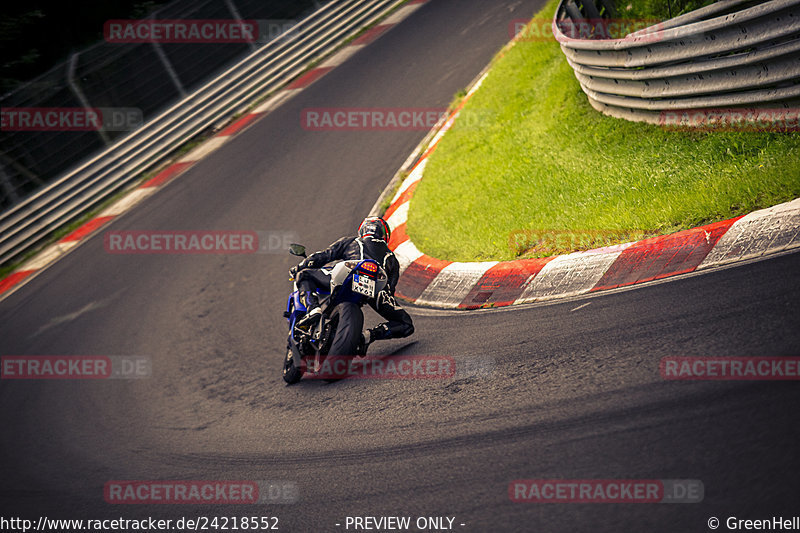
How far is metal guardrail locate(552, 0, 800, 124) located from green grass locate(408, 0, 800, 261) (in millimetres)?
306

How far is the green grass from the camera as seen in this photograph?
18.6 feet

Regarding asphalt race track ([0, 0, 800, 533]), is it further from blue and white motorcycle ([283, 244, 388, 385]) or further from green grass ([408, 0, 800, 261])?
green grass ([408, 0, 800, 261])

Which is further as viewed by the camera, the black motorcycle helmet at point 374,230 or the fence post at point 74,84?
the fence post at point 74,84

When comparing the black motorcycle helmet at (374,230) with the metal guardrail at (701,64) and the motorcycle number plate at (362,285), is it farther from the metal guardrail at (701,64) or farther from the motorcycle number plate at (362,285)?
the metal guardrail at (701,64)

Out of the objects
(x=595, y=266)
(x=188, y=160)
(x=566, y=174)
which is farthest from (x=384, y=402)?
(x=188, y=160)

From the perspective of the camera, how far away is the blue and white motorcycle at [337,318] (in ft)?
19.4

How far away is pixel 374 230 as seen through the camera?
6570 millimetres

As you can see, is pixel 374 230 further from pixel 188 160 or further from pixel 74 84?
pixel 74 84

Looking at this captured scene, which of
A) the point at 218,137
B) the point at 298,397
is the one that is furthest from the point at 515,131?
the point at 218,137

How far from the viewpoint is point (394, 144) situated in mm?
11500

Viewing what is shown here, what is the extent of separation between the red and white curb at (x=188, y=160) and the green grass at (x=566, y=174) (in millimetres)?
5639

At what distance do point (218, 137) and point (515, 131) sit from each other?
7.45m

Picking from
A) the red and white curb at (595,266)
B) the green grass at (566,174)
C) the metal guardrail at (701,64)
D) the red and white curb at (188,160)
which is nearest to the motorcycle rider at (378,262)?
the red and white curb at (595,266)

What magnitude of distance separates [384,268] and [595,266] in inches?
77.6
